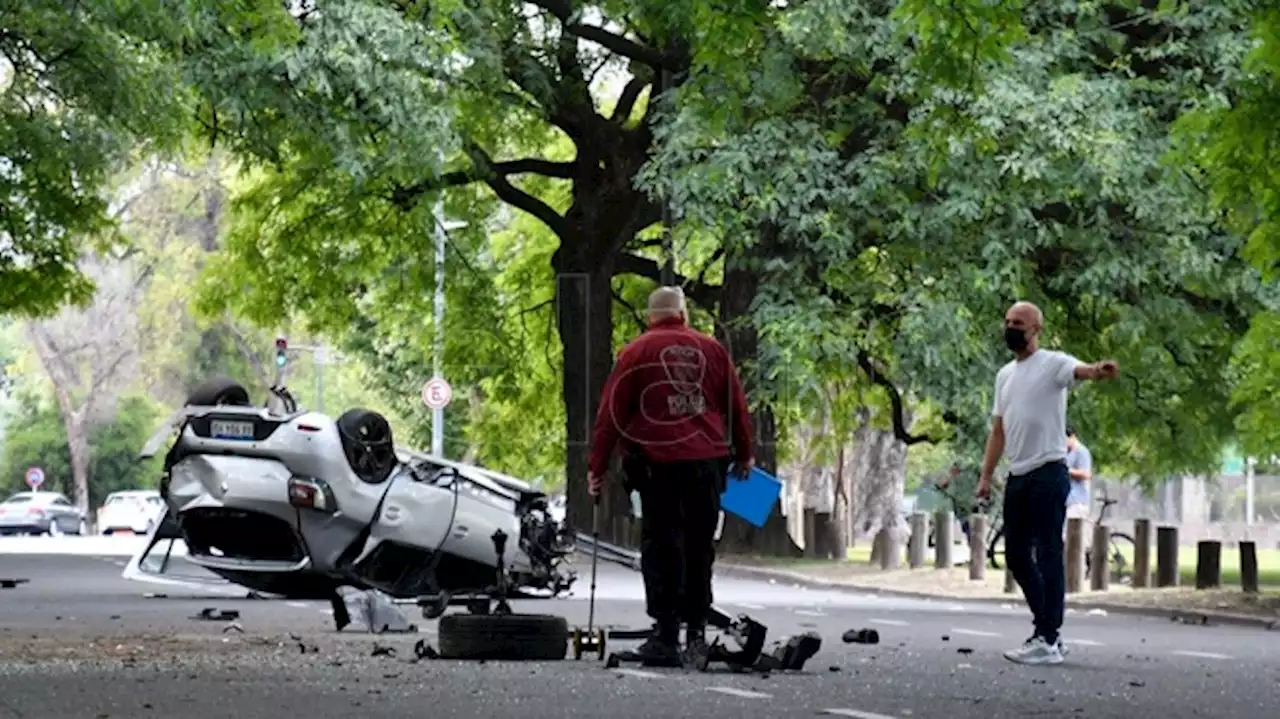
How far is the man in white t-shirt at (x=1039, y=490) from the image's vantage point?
16328mm

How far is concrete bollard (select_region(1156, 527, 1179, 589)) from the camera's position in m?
29.5

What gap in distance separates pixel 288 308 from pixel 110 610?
1033 inches

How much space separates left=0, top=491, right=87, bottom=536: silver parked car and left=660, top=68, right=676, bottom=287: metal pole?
4794 cm

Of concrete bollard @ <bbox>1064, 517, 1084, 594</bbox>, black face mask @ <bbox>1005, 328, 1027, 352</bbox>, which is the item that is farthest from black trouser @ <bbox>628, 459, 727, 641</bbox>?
concrete bollard @ <bbox>1064, 517, 1084, 594</bbox>

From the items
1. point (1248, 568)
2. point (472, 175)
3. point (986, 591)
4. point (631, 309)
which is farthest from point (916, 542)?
point (631, 309)

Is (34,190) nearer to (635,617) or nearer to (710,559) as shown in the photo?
(635,617)

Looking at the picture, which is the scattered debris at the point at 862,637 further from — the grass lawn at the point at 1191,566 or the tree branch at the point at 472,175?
the tree branch at the point at 472,175

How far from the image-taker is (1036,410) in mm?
16406

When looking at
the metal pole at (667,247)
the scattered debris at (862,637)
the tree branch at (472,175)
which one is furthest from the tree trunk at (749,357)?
the scattered debris at (862,637)

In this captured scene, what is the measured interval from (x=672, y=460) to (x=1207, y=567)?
13.6 m

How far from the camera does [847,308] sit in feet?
124

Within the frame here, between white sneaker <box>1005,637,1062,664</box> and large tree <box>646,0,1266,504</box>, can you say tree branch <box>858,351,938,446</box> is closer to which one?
large tree <box>646,0,1266,504</box>

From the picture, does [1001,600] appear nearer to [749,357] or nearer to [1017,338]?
[1017,338]

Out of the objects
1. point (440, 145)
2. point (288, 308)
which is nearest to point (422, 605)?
point (440, 145)
